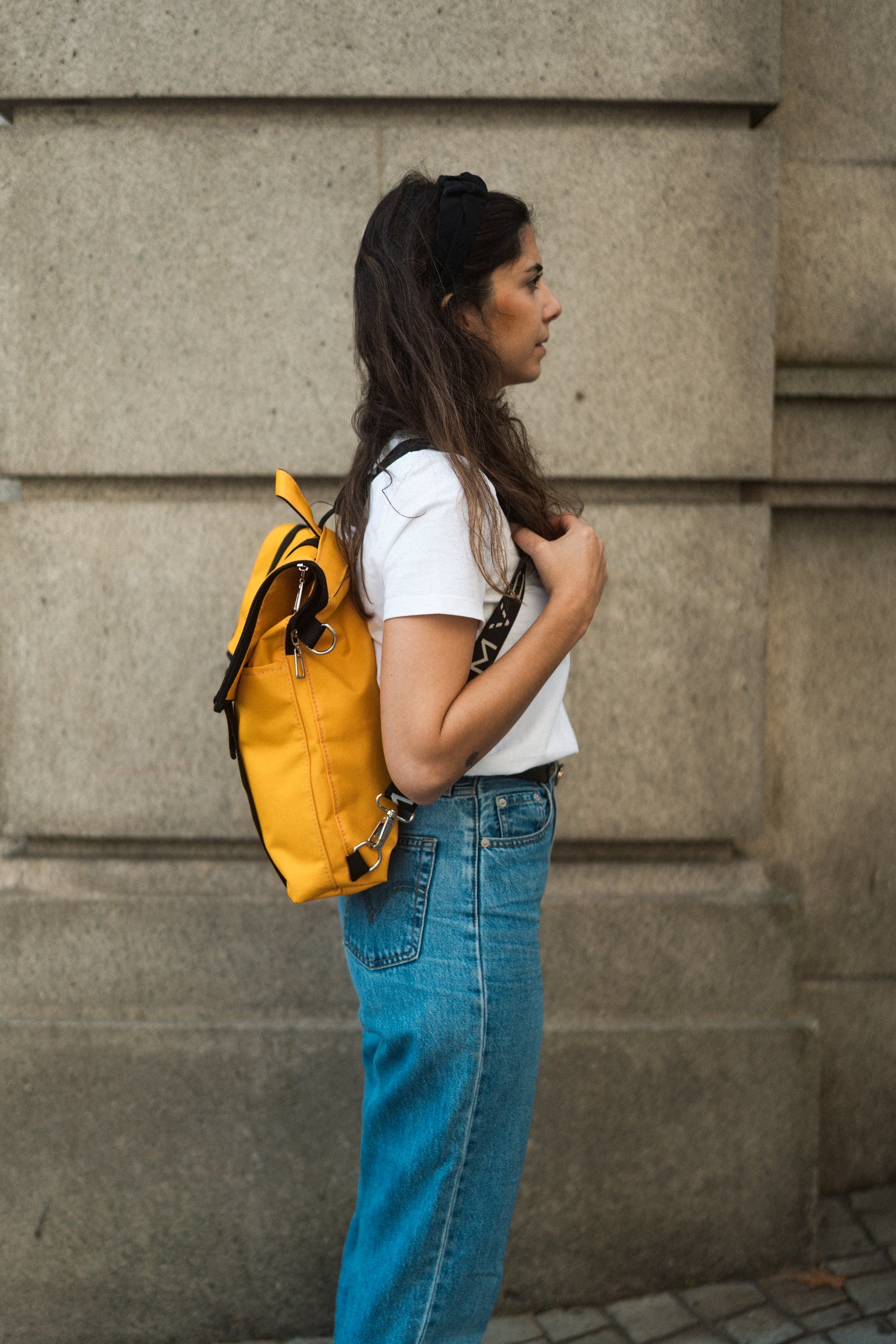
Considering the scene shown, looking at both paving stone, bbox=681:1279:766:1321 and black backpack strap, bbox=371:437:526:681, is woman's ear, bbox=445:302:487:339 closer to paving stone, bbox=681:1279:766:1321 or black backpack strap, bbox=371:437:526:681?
black backpack strap, bbox=371:437:526:681

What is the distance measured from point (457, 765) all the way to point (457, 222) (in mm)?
801

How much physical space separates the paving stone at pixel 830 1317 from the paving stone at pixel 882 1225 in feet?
1.13

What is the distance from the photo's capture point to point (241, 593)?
2789 mm

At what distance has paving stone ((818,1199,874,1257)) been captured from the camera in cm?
290

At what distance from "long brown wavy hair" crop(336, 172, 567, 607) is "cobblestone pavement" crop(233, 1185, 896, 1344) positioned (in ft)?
6.83

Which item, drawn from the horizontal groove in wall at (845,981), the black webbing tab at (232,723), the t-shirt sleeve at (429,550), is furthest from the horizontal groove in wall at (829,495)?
the black webbing tab at (232,723)

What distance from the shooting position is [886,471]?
2.96 meters

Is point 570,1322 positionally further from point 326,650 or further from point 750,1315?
point 326,650

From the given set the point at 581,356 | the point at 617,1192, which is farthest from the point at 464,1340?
the point at 581,356

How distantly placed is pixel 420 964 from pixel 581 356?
1.77 metres

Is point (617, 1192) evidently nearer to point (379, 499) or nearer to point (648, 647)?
point (648, 647)

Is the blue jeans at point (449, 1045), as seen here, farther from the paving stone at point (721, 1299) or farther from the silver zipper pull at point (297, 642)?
the paving stone at point (721, 1299)

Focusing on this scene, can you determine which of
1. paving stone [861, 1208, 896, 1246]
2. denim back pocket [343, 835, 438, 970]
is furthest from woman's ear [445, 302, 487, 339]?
paving stone [861, 1208, 896, 1246]

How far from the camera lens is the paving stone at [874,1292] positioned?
264 cm
